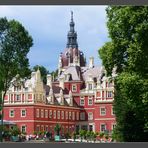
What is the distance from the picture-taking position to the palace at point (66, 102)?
220 feet

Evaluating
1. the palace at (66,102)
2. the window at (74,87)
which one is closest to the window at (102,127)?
the palace at (66,102)

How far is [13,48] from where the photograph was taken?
4203cm

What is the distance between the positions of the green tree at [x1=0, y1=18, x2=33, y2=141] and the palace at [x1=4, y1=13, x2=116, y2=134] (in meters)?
20.6

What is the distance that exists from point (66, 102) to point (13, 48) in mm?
32282

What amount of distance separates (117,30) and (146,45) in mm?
2595

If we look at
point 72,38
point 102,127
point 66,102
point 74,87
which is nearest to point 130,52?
point 102,127

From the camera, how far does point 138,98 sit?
2761 cm

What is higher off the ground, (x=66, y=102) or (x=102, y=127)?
(x=66, y=102)

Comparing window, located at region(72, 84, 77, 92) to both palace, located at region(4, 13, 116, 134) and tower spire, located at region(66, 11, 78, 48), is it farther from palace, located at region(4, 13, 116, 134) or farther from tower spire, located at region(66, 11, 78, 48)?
tower spire, located at region(66, 11, 78, 48)

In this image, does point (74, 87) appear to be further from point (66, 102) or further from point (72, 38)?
point (72, 38)

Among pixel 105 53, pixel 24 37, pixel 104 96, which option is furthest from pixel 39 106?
pixel 105 53

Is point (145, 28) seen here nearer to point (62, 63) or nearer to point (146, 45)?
point (146, 45)

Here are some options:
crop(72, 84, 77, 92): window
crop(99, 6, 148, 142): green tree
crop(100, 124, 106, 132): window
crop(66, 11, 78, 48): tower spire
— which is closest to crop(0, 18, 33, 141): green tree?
crop(99, 6, 148, 142): green tree

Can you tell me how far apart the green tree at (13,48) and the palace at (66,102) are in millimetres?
20615
